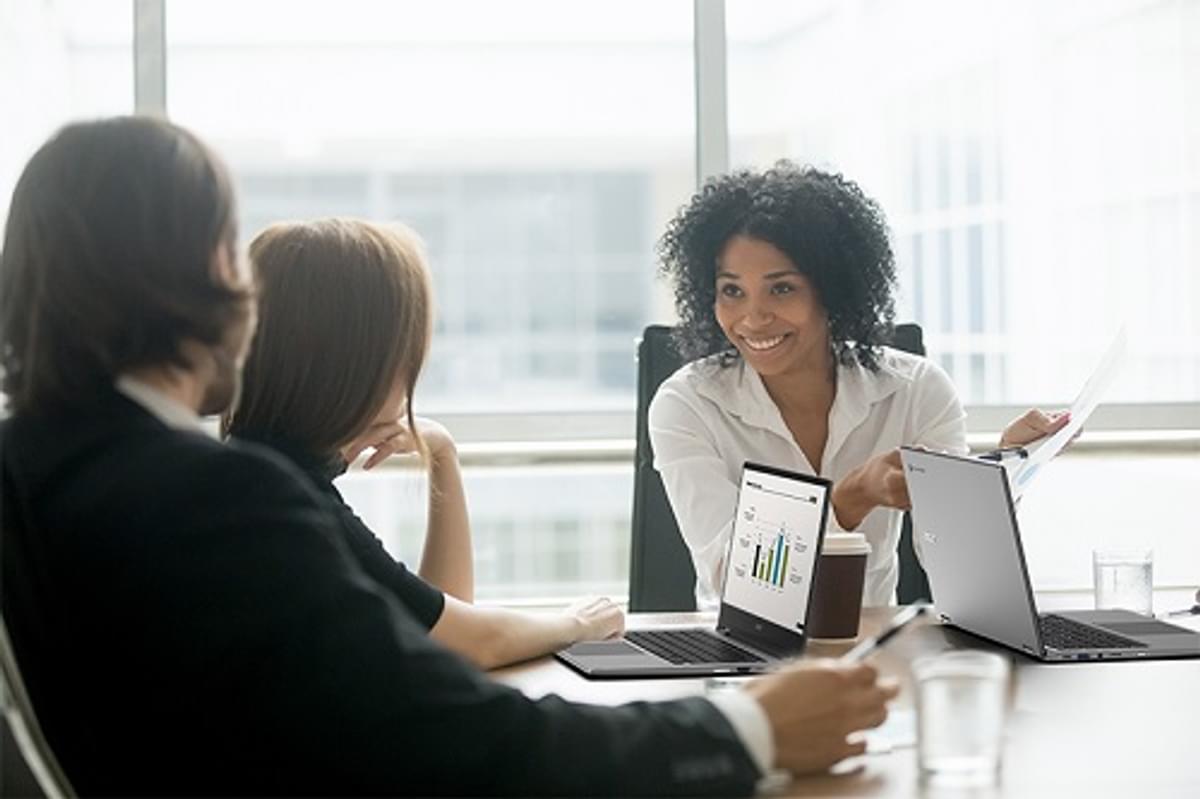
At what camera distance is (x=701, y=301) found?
332 centimetres

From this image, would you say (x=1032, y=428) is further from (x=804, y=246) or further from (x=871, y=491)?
(x=804, y=246)

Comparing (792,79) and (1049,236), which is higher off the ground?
(792,79)

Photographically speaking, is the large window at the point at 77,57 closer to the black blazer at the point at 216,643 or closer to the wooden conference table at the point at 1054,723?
the wooden conference table at the point at 1054,723

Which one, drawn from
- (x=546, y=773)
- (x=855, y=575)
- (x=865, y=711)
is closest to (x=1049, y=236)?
(x=855, y=575)

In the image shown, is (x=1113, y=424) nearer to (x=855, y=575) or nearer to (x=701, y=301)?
(x=701, y=301)

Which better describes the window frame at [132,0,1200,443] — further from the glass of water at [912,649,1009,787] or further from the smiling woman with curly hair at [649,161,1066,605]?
the glass of water at [912,649,1009,787]

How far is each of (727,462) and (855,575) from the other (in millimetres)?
703

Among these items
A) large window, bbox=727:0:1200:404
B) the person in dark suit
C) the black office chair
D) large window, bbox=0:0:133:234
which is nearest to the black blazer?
the person in dark suit

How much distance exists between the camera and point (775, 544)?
2.36m

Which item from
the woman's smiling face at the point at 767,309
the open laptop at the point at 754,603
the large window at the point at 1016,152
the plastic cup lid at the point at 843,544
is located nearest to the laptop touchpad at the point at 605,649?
the open laptop at the point at 754,603

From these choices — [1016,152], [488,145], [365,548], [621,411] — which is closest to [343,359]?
[365,548]

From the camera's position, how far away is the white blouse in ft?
9.93

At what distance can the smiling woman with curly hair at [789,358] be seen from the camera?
307 centimetres

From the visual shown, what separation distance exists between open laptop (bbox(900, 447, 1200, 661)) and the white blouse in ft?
1.51
